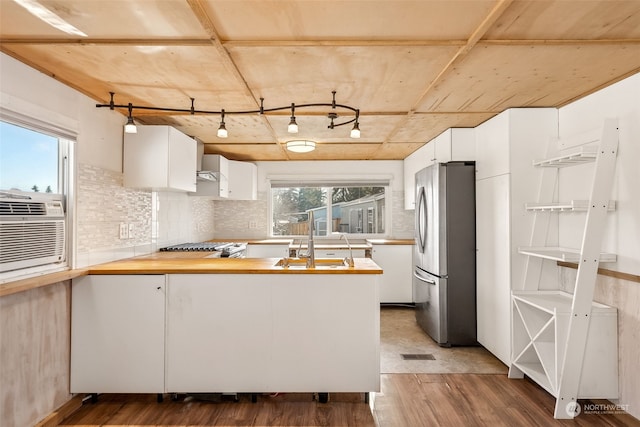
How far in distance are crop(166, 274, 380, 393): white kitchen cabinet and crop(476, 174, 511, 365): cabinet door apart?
4.21 feet

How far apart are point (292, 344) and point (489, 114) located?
2505mm

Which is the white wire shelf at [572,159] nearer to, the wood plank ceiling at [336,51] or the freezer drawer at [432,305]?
the wood plank ceiling at [336,51]

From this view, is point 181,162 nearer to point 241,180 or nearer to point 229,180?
point 229,180

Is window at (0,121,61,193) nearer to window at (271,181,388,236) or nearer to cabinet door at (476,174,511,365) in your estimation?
cabinet door at (476,174,511,365)

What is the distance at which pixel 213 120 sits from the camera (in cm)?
323

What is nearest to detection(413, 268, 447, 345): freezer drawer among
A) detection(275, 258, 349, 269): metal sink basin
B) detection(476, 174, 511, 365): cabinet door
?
detection(476, 174, 511, 365): cabinet door

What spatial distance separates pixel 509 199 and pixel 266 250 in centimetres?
319

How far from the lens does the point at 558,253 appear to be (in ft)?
8.21

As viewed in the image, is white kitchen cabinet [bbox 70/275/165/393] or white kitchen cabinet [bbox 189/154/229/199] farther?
white kitchen cabinet [bbox 189/154/229/199]

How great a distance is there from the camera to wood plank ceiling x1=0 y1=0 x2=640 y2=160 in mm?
1540

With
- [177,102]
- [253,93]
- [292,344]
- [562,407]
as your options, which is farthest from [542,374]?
[177,102]

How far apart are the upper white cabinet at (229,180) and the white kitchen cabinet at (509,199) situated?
9.86 feet

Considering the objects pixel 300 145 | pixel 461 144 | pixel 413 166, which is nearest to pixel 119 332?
pixel 300 145

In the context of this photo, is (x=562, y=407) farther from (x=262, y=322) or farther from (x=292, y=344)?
(x=262, y=322)
